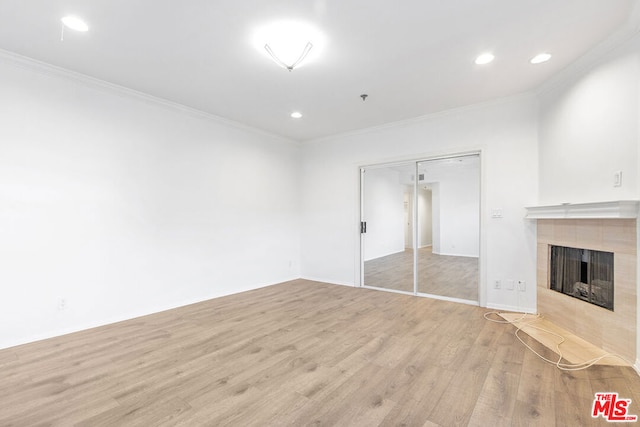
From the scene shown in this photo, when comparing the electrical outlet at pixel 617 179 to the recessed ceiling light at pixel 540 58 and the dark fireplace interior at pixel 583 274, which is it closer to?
the dark fireplace interior at pixel 583 274

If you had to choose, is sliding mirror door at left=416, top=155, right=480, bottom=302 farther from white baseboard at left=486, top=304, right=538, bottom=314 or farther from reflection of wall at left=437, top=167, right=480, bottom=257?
white baseboard at left=486, top=304, right=538, bottom=314

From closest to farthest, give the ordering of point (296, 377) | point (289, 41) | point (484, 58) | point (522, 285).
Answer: point (296, 377), point (289, 41), point (484, 58), point (522, 285)

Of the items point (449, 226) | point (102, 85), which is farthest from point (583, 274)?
point (102, 85)

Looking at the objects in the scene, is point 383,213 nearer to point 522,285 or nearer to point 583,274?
point 522,285

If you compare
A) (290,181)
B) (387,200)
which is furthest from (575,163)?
(290,181)

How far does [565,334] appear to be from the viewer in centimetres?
297

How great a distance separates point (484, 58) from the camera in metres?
2.83

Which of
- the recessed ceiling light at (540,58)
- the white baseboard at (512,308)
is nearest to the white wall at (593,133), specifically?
the recessed ceiling light at (540,58)

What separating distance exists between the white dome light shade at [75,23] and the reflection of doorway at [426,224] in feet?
13.4

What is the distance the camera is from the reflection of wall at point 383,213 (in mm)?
5094

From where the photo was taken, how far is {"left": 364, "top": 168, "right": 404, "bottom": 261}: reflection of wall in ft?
16.7

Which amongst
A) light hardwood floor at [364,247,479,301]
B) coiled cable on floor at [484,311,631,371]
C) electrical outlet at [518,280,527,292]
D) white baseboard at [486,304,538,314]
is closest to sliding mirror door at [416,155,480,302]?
light hardwood floor at [364,247,479,301]

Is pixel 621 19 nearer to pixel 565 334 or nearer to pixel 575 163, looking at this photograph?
pixel 575 163

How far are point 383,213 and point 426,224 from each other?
0.84m
